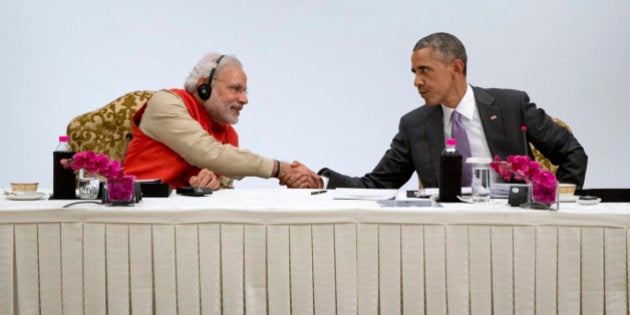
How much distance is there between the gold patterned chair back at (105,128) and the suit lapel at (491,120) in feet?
4.75

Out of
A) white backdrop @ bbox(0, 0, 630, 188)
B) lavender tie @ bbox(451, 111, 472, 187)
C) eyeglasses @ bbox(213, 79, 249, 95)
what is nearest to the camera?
lavender tie @ bbox(451, 111, 472, 187)

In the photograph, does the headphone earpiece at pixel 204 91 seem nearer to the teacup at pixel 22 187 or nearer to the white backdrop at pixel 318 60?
the white backdrop at pixel 318 60

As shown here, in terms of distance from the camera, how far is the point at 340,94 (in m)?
3.26

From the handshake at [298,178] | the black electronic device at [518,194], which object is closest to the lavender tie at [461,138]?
the handshake at [298,178]

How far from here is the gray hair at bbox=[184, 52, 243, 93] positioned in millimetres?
2500

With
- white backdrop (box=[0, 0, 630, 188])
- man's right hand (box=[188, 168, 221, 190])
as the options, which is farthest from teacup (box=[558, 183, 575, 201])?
white backdrop (box=[0, 0, 630, 188])

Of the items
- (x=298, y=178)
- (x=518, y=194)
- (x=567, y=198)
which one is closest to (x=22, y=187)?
(x=298, y=178)

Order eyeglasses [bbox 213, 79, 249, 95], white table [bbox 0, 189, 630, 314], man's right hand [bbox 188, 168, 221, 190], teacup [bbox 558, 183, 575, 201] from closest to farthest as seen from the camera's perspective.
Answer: white table [bbox 0, 189, 630, 314]
teacup [bbox 558, 183, 575, 201]
man's right hand [bbox 188, 168, 221, 190]
eyeglasses [bbox 213, 79, 249, 95]

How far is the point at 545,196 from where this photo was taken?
1398 millimetres

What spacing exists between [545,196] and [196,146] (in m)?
1.32

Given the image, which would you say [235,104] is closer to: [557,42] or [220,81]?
[220,81]

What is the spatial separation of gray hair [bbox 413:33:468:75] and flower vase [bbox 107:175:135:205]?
138cm

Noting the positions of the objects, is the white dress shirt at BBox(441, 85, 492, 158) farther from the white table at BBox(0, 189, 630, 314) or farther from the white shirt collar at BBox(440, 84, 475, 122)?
the white table at BBox(0, 189, 630, 314)

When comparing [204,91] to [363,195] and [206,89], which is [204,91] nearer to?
[206,89]
